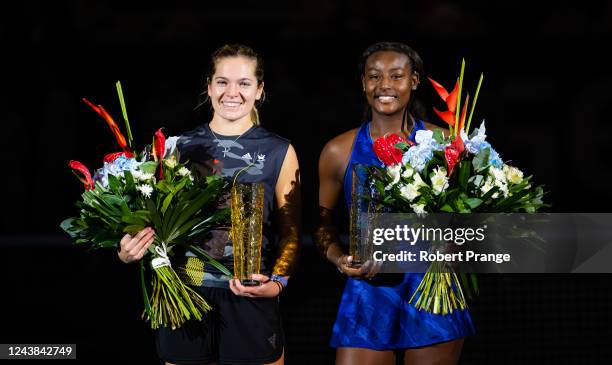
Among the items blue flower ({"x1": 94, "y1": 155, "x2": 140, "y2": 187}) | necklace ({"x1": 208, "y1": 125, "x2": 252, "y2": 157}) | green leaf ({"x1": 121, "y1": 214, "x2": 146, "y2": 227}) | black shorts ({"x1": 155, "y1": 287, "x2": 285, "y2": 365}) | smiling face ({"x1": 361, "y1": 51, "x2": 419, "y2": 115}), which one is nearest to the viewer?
green leaf ({"x1": 121, "y1": 214, "x2": 146, "y2": 227})

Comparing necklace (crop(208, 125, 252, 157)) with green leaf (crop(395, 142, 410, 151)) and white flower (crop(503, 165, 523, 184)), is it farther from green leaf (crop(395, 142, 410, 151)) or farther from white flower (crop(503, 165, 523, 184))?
white flower (crop(503, 165, 523, 184))

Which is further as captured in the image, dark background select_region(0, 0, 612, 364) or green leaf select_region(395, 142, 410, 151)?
dark background select_region(0, 0, 612, 364)

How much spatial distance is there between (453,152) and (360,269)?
0.51 meters

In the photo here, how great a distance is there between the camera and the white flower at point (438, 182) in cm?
313

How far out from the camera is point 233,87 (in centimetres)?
340

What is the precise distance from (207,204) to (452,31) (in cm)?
301

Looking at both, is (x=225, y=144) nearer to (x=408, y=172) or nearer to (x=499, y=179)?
(x=408, y=172)

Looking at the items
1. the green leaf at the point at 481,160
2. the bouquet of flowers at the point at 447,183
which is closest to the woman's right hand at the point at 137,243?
the bouquet of flowers at the point at 447,183

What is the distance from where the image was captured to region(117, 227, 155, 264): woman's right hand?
10.2ft

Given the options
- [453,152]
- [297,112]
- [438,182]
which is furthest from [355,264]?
[297,112]

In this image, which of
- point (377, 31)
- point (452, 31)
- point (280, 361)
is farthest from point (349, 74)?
point (280, 361)

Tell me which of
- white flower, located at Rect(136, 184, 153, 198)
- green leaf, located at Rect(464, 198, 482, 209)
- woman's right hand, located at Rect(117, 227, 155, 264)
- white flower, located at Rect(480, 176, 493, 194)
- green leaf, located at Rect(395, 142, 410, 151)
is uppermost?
green leaf, located at Rect(395, 142, 410, 151)

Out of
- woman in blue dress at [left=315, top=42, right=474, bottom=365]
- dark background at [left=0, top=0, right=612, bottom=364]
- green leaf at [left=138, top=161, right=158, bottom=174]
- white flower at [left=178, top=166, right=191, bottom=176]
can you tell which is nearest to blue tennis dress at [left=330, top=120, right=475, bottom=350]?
woman in blue dress at [left=315, top=42, right=474, bottom=365]

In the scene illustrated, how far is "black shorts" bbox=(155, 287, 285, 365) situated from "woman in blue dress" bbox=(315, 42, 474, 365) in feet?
1.04
